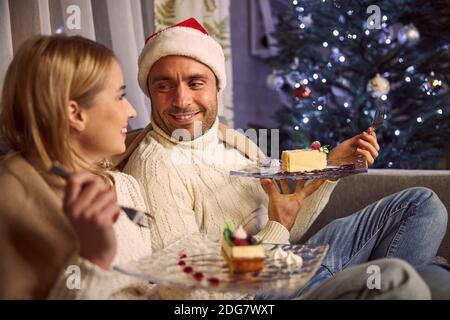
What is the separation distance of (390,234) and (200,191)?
60cm

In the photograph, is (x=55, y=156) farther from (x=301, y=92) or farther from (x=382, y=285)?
(x=301, y=92)

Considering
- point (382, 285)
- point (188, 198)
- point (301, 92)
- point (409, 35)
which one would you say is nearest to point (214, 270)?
point (382, 285)

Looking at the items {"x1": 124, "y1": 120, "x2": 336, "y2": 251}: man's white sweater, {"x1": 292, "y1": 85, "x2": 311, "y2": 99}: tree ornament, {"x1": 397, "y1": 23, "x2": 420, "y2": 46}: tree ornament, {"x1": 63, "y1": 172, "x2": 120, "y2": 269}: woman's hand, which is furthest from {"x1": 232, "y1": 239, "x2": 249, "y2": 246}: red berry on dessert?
{"x1": 397, "y1": 23, "x2": 420, "y2": 46}: tree ornament

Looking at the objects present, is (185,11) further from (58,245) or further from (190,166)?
(58,245)

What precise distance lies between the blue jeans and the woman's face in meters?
0.74

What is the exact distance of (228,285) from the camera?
125 cm

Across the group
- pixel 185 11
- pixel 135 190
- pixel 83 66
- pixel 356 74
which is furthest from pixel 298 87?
pixel 83 66

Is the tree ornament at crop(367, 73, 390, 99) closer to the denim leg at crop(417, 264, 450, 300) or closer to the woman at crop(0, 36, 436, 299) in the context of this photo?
the denim leg at crop(417, 264, 450, 300)

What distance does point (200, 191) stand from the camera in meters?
2.02

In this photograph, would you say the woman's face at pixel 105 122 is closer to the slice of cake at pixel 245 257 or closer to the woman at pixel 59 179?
the woman at pixel 59 179

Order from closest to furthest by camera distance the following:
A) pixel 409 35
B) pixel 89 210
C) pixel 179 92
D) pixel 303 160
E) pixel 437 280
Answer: pixel 89 210 → pixel 437 280 → pixel 179 92 → pixel 303 160 → pixel 409 35

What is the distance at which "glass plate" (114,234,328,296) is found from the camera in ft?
4.12

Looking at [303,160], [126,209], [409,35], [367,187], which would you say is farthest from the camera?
[409,35]

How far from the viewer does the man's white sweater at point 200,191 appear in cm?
188
